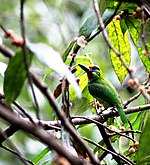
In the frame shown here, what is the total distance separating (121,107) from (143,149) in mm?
476

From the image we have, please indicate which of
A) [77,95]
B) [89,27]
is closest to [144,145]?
[77,95]

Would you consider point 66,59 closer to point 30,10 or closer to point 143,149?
point 143,149

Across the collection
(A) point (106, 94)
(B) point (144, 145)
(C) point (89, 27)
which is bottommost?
(A) point (106, 94)

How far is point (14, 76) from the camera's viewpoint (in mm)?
751

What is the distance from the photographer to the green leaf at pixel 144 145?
83 cm

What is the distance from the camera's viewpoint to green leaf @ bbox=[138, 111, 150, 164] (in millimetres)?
834

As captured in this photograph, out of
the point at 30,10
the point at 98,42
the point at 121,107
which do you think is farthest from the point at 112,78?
the point at 121,107

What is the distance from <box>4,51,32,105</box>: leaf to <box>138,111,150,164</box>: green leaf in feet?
0.73

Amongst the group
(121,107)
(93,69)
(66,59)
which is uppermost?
(66,59)

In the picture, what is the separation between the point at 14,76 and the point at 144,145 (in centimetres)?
25

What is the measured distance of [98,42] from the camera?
3.06 m

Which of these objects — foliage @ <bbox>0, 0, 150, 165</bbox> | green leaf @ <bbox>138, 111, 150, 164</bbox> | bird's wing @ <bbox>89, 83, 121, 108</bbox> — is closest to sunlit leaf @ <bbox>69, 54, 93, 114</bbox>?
foliage @ <bbox>0, 0, 150, 165</bbox>

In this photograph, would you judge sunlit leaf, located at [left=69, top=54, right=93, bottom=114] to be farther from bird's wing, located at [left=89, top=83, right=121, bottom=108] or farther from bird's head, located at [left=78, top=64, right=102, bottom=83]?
bird's wing, located at [left=89, top=83, right=121, bottom=108]

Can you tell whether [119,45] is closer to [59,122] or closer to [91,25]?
[91,25]
